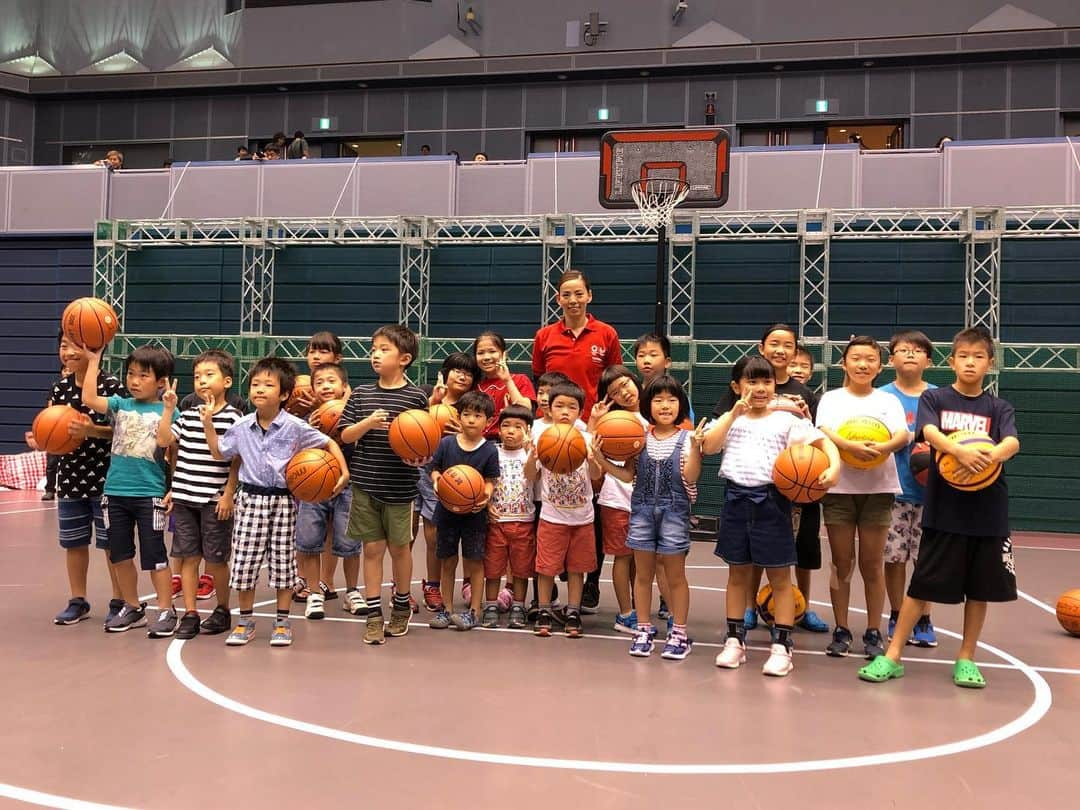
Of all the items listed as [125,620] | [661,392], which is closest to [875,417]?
[661,392]

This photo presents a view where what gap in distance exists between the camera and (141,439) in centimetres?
541

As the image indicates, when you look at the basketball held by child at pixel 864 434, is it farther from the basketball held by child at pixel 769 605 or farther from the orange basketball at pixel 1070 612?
the orange basketball at pixel 1070 612

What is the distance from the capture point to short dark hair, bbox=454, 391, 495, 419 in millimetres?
5676

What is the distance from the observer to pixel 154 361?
17.8 feet

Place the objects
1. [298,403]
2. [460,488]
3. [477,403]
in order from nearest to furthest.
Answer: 1. [460,488]
2. [477,403]
3. [298,403]

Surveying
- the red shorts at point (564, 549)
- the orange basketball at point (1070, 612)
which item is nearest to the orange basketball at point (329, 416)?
the red shorts at point (564, 549)

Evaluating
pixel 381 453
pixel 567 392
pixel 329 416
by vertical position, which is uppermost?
pixel 567 392

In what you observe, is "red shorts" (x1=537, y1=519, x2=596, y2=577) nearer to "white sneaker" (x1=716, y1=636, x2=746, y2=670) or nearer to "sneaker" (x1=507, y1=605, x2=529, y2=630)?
"sneaker" (x1=507, y1=605, x2=529, y2=630)

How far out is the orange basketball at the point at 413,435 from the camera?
519 centimetres

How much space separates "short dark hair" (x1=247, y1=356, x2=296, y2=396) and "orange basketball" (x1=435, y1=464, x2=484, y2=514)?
1.04 metres

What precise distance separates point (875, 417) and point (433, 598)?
2.96 meters

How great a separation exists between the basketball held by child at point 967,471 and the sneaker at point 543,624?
7.96 feet

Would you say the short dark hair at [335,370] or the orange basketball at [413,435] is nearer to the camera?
the orange basketball at [413,435]

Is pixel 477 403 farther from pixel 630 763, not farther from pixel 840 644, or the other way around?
pixel 630 763
